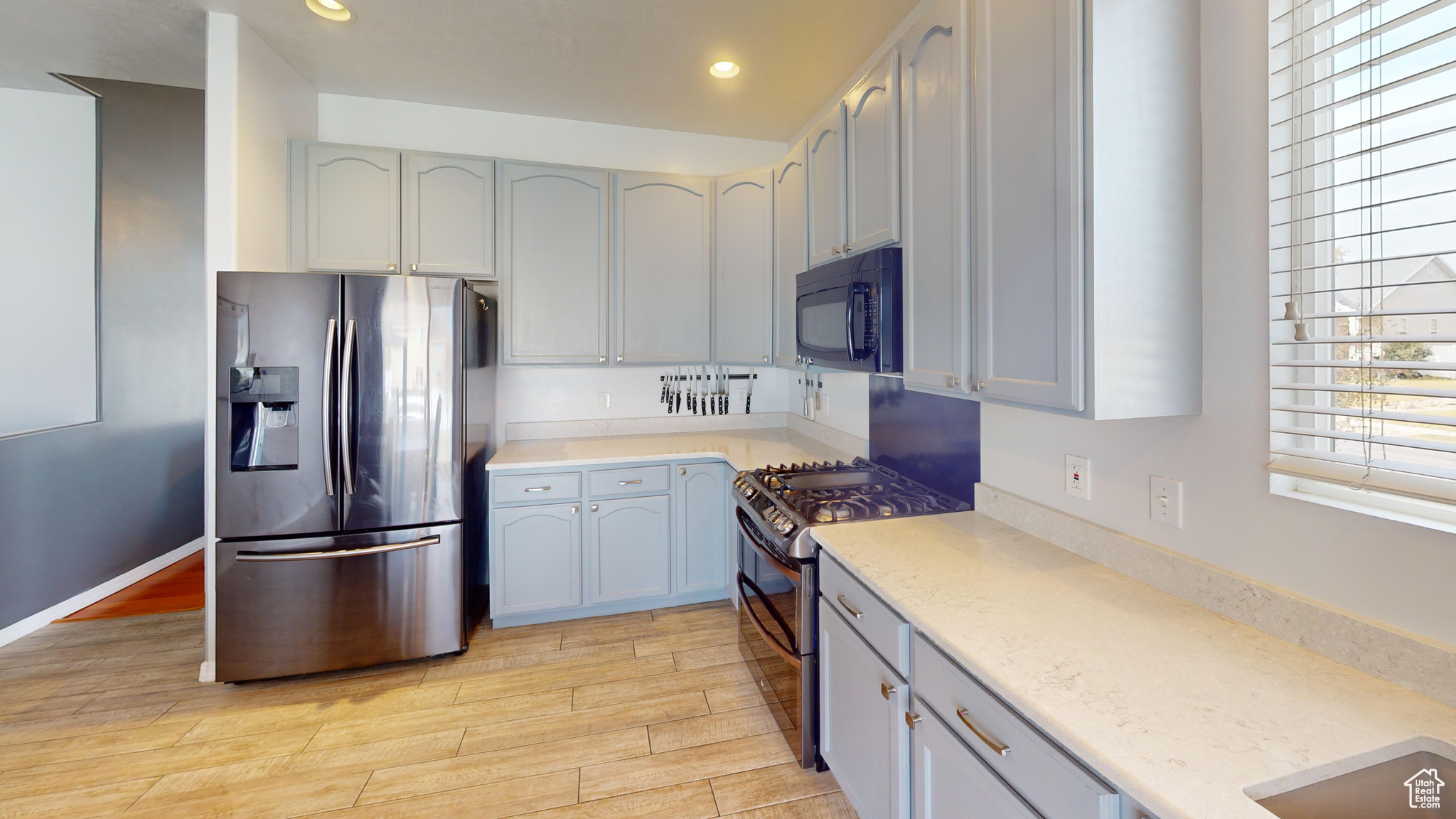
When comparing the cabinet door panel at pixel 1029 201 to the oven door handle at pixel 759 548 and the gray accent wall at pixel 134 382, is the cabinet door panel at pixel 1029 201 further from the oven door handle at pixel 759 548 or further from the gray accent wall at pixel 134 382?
the gray accent wall at pixel 134 382

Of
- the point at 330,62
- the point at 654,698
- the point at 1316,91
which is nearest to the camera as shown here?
the point at 1316,91

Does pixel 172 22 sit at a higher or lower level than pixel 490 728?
higher

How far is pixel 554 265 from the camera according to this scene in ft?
9.77

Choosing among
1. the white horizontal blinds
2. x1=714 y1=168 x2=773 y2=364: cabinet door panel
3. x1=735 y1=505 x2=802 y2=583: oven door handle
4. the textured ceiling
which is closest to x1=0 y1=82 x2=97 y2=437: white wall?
the textured ceiling

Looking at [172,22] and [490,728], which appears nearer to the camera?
[490,728]

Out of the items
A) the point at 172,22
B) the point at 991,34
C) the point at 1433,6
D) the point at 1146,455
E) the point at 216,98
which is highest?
the point at 172,22

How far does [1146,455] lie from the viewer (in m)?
1.32

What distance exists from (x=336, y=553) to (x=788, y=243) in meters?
2.42

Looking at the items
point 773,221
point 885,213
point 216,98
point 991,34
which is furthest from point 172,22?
point 991,34

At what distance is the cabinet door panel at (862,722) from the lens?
4.23 feet

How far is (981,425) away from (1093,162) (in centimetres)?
95

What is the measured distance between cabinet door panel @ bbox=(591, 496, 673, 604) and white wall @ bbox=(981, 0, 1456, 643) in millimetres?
2119

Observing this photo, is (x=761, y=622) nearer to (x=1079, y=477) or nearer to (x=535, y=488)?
(x=1079, y=477)

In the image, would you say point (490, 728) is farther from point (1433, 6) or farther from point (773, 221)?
point (1433, 6)
